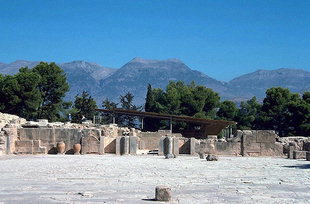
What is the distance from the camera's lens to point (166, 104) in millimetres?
60188

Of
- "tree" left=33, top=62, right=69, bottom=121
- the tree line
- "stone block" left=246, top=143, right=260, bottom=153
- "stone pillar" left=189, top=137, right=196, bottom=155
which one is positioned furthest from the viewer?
"tree" left=33, top=62, right=69, bottom=121

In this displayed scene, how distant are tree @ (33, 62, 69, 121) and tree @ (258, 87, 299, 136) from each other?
2429cm

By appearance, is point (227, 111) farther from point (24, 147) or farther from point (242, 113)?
point (24, 147)

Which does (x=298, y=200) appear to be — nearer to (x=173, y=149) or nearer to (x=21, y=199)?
(x=21, y=199)

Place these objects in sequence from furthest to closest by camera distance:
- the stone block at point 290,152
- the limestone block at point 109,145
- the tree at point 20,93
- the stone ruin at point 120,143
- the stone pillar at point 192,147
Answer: the tree at point 20,93, the limestone block at point 109,145, the stone pillar at point 192,147, the stone ruin at point 120,143, the stone block at point 290,152

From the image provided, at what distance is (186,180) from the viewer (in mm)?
13039

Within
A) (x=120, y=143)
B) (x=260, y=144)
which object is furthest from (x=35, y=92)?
(x=260, y=144)

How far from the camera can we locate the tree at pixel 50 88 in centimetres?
5272

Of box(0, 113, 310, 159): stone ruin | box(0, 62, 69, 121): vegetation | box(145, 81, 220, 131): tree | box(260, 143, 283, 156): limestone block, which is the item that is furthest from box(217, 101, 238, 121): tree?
box(260, 143, 283, 156): limestone block

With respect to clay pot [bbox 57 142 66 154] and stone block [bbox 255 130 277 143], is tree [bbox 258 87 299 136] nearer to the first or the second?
stone block [bbox 255 130 277 143]

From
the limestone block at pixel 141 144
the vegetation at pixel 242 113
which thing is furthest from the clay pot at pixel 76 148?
the vegetation at pixel 242 113

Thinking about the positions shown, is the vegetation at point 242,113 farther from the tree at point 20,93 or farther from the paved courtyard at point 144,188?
the paved courtyard at point 144,188

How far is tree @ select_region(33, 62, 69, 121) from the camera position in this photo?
5272 centimetres

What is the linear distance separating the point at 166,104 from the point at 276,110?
1355cm
